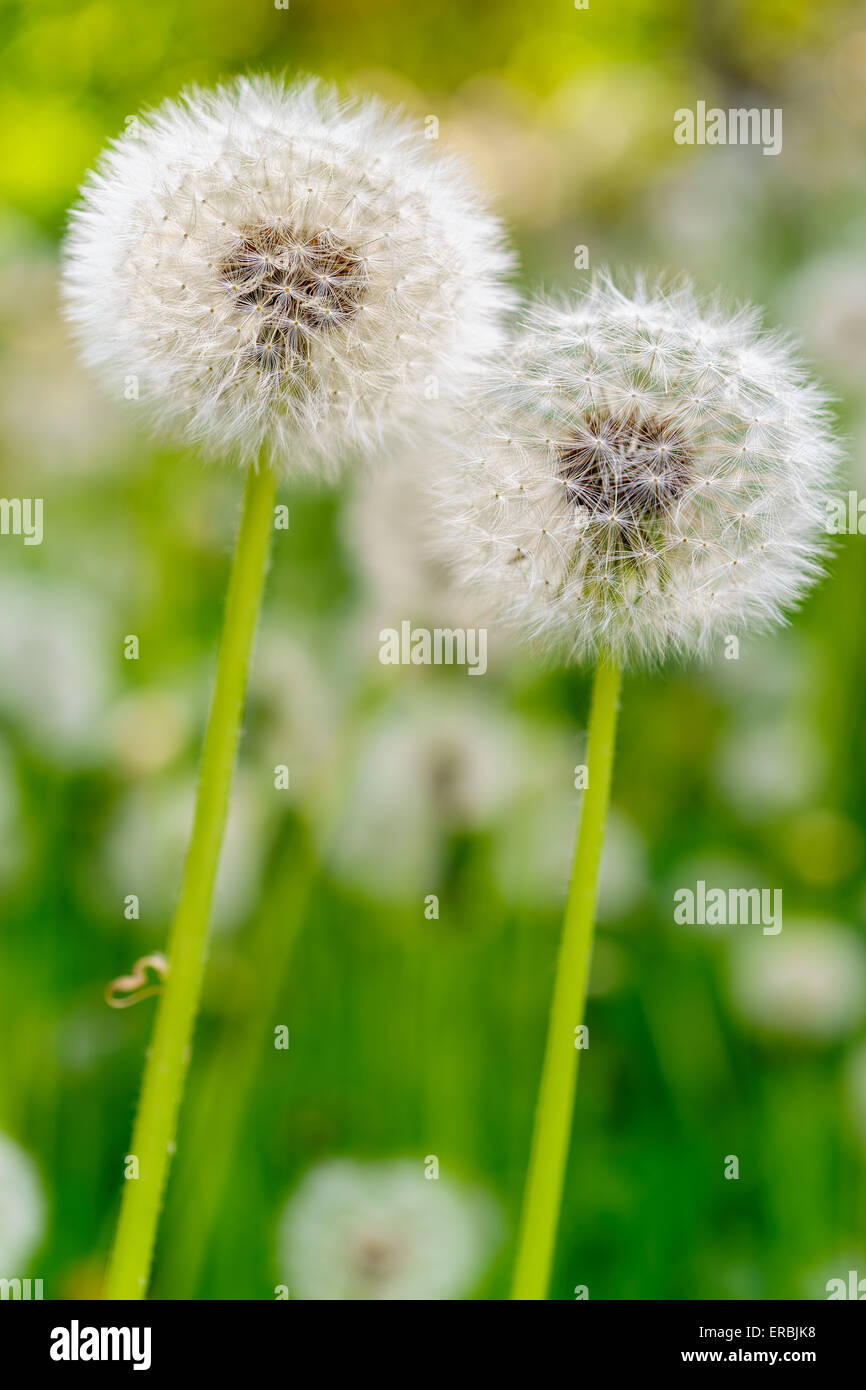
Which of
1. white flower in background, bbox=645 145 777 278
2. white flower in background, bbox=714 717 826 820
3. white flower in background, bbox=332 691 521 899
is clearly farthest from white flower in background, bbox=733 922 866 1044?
white flower in background, bbox=645 145 777 278

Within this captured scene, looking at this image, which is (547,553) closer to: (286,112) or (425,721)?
(286,112)

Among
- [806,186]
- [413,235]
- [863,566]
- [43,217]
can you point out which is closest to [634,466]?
[413,235]

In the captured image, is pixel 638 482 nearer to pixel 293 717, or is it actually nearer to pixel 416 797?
pixel 293 717

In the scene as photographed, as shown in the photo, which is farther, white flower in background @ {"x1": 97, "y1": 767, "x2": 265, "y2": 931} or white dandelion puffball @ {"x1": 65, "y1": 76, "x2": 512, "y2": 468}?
white flower in background @ {"x1": 97, "y1": 767, "x2": 265, "y2": 931}

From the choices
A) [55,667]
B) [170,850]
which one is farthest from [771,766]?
[55,667]

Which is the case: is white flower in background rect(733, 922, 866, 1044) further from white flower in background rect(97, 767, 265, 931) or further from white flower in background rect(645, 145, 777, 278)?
white flower in background rect(645, 145, 777, 278)

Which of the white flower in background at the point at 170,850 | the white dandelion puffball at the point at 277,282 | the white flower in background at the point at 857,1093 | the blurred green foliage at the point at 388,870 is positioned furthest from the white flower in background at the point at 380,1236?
the white dandelion puffball at the point at 277,282

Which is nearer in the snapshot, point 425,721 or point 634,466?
point 634,466
